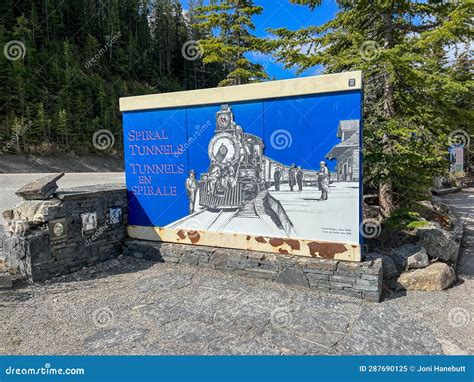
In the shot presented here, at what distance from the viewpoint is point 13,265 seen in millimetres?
5711

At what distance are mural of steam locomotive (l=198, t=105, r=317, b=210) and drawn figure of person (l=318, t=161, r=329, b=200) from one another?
573 millimetres

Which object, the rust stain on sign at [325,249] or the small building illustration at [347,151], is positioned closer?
the small building illustration at [347,151]

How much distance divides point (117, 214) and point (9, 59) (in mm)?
27329

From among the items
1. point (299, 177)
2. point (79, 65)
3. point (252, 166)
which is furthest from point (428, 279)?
point (79, 65)

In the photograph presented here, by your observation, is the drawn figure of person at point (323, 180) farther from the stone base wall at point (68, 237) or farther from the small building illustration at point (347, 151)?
the stone base wall at point (68, 237)

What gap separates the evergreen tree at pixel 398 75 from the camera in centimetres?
640

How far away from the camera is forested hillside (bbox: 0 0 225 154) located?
25.4 meters

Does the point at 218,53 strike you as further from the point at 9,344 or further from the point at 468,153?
the point at 468,153

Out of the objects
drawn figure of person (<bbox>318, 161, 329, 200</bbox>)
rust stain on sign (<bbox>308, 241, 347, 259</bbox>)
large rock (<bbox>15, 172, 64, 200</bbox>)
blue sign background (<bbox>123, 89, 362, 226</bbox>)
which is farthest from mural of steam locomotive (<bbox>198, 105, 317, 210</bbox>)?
large rock (<bbox>15, 172, 64, 200</bbox>)

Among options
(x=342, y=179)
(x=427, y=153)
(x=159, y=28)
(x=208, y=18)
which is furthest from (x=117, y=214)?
(x=159, y=28)

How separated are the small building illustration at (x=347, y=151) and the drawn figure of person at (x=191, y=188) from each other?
2.70 metres

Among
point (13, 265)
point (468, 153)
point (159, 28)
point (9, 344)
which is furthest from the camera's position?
point (159, 28)

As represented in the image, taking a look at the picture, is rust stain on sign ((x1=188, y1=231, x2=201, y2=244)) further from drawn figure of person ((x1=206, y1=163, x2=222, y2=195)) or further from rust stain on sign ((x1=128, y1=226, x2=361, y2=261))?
drawn figure of person ((x1=206, y1=163, x2=222, y2=195))

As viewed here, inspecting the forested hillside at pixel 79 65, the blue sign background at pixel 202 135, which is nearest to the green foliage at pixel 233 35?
the forested hillside at pixel 79 65
